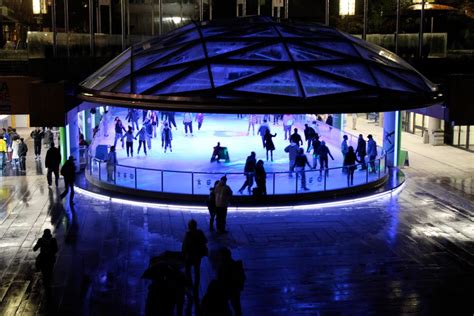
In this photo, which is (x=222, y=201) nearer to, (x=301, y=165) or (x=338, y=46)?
(x=301, y=165)

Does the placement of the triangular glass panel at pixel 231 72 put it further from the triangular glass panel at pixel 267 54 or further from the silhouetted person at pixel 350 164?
the silhouetted person at pixel 350 164

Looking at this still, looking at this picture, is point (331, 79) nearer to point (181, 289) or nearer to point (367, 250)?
point (367, 250)

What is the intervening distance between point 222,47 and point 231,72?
167 cm

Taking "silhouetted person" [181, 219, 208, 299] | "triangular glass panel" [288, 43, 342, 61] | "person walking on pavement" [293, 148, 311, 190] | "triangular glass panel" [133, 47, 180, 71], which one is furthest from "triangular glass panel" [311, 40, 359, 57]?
"silhouetted person" [181, 219, 208, 299]

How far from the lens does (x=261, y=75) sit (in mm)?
20047

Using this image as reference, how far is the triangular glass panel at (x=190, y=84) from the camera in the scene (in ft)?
64.3

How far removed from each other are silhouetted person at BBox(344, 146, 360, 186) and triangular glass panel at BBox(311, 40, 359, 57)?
316 centimetres

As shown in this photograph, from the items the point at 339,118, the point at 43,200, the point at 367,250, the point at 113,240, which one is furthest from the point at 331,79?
the point at 339,118

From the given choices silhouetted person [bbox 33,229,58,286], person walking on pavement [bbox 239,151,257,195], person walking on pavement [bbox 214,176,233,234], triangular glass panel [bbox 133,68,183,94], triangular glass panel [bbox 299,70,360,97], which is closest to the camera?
silhouetted person [bbox 33,229,58,286]

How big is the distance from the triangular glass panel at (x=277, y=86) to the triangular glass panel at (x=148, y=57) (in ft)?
11.4

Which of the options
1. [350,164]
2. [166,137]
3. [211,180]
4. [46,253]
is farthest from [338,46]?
[46,253]

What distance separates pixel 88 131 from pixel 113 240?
16819 mm

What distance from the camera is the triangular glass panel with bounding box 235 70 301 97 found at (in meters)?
19.5

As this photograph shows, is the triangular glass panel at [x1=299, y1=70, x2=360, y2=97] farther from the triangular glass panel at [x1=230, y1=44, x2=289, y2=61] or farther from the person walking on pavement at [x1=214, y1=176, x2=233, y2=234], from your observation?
the person walking on pavement at [x1=214, y1=176, x2=233, y2=234]
